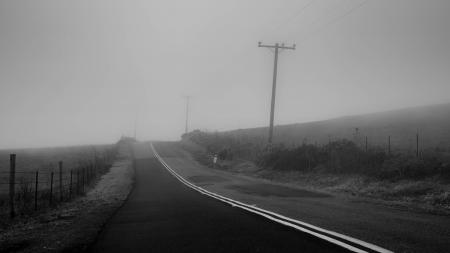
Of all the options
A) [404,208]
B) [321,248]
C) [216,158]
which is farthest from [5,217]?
[216,158]

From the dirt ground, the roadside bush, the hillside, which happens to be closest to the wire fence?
the dirt ground

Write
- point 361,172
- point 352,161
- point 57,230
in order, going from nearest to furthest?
point 57,230 < point 361,172 < point 352,161

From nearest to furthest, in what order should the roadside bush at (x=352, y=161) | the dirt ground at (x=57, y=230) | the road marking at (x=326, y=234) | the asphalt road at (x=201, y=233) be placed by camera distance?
the road marking at (x=326, y=234) < the asphalt road at (x=201, y=233) < the dirt ground at (x=57, y=230) < the roadside bush at (x=352, y=161)

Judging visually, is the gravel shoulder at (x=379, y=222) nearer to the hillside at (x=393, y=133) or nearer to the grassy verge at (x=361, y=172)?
the grassy verge at (x=361, y=172)

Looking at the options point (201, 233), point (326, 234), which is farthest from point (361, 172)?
point (201, 233)

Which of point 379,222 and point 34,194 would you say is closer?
point 379,222

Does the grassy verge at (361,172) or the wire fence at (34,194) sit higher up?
the grassy verge at (361,172)

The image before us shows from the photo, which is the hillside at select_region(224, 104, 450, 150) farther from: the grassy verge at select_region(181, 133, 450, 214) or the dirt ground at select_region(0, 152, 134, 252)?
the dirt ground at select_region(0, 152, 134, 252)

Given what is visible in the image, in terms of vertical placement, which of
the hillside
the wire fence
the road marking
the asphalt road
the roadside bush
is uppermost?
the hillside

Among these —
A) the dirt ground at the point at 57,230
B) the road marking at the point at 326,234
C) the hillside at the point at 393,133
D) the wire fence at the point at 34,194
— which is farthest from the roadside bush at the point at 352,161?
the wire fence at the point at 34,194

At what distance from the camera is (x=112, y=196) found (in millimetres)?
19422

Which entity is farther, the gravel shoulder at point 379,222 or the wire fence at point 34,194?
the wire fence at point 34,194

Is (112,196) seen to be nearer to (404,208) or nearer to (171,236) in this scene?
(171,236)

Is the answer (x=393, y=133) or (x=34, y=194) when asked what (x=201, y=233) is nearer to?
(x=34, y=194)
